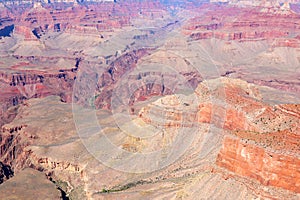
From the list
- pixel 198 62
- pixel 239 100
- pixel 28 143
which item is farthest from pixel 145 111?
pixel 198 62

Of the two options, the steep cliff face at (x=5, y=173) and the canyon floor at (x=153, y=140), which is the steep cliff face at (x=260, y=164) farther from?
the steep cliff face at (x=5, y=173)

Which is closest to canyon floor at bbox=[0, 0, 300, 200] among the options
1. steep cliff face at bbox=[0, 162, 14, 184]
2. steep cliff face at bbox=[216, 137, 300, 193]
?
steep cliff face at bbox=[216, 137, 300, 193]

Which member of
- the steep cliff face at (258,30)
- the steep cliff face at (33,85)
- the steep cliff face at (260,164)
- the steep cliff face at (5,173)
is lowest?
the steep cliff face at (5,173)

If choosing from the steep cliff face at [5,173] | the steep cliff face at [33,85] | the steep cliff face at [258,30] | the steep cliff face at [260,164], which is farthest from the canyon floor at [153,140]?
the steep cliff face at [258,30]

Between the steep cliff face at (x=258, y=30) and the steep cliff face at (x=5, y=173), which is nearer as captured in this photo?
the steep cliff face at (x=5, y=173)

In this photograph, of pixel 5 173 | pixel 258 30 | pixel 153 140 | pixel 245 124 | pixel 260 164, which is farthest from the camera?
pixel 258 30

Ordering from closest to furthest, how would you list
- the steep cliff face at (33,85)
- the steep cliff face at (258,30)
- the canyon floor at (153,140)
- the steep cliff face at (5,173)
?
the canyon floor at (153,140)
the steep cliff face at (5,173)
the steep cliff face at (33,85)
the steep cliff face at (258,30)

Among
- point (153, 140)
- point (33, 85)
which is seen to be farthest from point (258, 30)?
point (153, 140)

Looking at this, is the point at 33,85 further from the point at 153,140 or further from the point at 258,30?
the point at 258,30

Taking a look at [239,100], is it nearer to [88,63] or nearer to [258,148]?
[258,148]

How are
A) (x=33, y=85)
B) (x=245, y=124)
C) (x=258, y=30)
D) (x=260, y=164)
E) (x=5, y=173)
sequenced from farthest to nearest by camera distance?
(x=258, y=30)
(x=33, y=85)
(x=5, y=173)
(x=245, y=124)
(x=260, y=164)

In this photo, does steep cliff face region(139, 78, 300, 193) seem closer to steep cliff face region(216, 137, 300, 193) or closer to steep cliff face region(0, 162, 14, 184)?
steep cliff face region(216, 137, 300, 193)

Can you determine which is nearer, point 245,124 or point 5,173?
point 245,124
